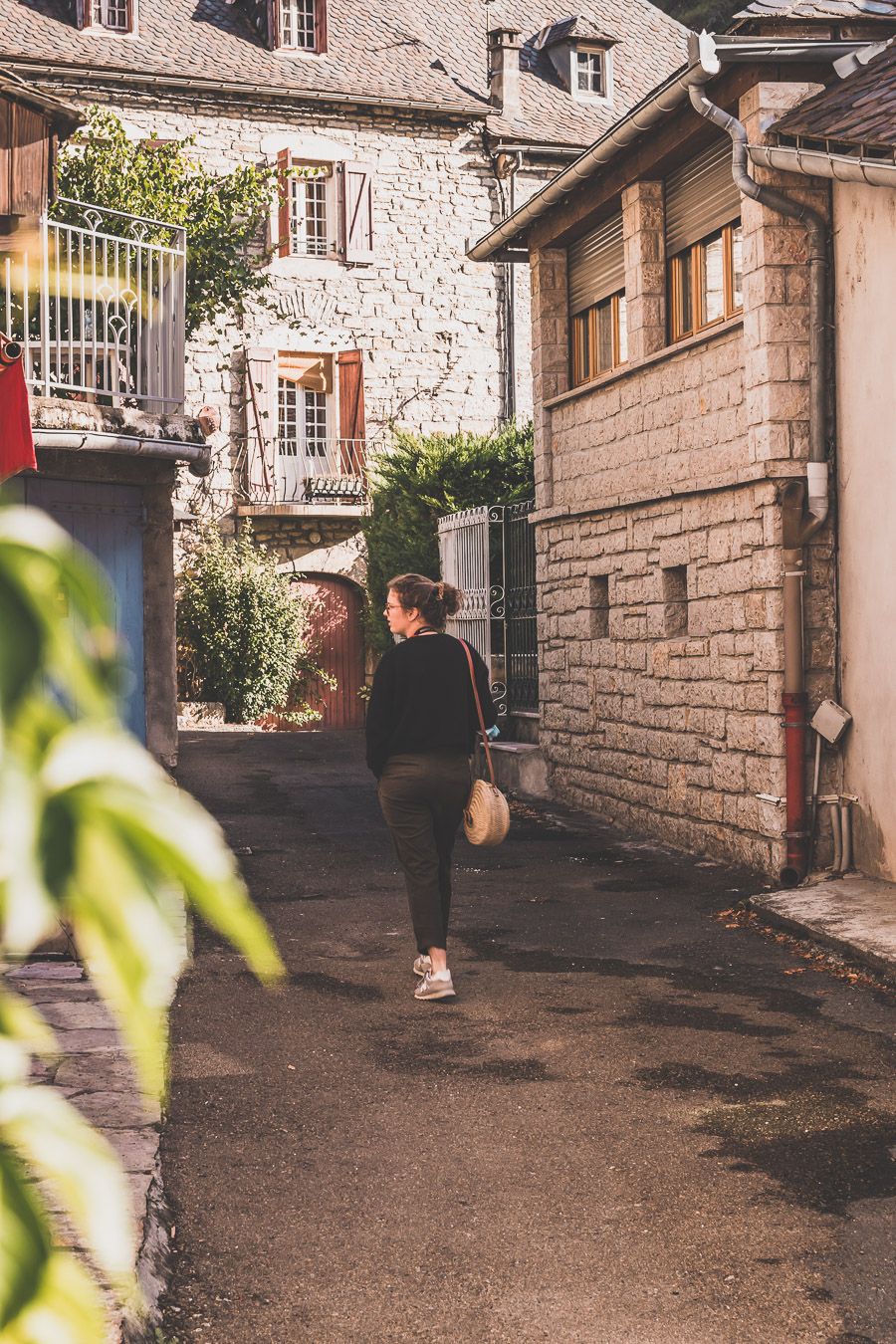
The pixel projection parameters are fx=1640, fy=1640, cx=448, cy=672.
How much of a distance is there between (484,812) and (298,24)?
854 inches

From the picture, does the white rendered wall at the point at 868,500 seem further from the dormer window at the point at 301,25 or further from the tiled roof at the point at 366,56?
the dormer window at the point at 301,25

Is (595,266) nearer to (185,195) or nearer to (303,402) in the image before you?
(185,195)

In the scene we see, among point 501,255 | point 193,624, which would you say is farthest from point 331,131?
point 501,255

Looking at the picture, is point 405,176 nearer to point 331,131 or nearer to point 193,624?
point 331,131

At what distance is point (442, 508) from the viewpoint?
20297mm

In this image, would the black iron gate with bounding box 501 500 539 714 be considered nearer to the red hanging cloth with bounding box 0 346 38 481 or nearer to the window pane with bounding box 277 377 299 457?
the red hanging cloth with bounding box 0 346 38 481

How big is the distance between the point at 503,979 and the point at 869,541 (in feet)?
11.8

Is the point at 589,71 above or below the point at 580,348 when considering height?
above

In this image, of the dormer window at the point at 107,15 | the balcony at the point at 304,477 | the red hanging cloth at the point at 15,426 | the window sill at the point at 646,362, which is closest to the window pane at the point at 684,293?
the window sill at the point at 646,362

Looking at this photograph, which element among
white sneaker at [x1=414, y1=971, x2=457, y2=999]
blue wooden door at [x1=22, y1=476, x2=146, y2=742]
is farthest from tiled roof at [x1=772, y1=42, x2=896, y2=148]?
blue wooden door at [x1=22, y1=476, x2=146, y2=742]

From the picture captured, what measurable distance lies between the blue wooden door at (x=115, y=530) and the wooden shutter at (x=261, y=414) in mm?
12571

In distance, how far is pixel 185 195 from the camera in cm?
1791

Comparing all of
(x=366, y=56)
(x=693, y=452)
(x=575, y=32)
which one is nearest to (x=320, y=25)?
(x=366, y=56)

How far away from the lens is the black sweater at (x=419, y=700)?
6766mm
